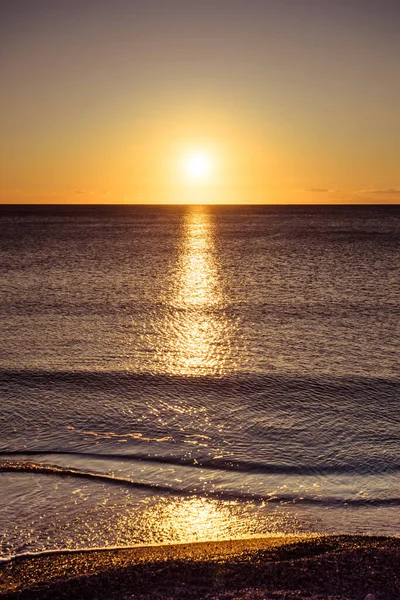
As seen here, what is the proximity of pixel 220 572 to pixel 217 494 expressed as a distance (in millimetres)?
3313

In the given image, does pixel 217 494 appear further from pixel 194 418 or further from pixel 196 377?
pixel 196 377

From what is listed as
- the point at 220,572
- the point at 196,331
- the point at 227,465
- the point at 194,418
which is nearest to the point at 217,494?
the point at 227,465

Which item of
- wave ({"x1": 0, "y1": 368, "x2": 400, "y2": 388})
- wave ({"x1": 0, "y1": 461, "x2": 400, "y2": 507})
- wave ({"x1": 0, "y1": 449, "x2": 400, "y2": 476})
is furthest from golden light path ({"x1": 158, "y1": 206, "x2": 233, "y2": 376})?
wave ({"x1": 0, "y1": 461, "x2": 400, "y2": 507})

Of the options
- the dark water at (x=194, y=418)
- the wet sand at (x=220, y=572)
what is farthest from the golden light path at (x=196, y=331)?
the wet sand at (x=220, y=572)

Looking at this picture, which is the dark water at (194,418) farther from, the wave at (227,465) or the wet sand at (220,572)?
the wet sand at (220,572)

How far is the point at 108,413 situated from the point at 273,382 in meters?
6.11

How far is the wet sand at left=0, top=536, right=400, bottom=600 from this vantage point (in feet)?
26.3

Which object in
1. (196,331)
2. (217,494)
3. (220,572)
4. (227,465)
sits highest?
(220,572)

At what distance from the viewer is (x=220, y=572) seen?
8586 millimetres

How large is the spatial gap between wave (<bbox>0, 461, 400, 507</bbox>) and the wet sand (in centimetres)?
192

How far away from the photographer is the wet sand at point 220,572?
26.3 ft

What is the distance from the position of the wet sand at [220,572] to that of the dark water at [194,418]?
71 cm

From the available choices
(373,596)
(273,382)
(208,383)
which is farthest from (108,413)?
(373,596)

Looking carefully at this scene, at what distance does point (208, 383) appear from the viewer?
2000 cm
